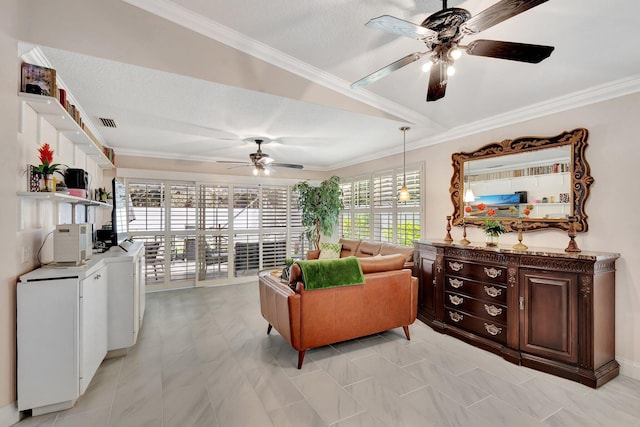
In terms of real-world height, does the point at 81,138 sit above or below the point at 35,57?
below

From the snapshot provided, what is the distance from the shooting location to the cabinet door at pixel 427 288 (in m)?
3.72

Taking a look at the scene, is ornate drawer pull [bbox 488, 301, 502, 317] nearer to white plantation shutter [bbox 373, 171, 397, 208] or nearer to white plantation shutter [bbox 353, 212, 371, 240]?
white plantation shutter [bbox 373, 171, 397, 208]

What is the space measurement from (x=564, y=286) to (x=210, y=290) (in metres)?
5.23

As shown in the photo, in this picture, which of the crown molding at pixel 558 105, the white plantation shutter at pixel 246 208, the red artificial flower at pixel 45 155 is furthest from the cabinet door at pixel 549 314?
the white plantation shutter at pixel 246 208

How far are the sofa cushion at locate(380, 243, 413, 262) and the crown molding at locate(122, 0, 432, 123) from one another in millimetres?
1926

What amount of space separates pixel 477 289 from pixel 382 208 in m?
2.66

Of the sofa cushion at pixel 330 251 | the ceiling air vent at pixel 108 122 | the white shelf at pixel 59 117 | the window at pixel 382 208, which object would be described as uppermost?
the ceiling air vent at pixel 108 122

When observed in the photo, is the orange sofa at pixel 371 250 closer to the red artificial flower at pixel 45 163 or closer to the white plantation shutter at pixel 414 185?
the white plantation shutter at pixel 414 185

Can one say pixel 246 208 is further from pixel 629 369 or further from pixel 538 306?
pixel 629 369

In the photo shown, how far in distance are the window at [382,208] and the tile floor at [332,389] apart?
208cm

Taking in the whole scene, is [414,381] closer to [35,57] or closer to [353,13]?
[353,13]

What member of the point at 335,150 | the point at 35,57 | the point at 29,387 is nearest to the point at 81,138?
the point at 35,57

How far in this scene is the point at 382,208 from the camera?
18.6ft

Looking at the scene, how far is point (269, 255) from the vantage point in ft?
21.7
